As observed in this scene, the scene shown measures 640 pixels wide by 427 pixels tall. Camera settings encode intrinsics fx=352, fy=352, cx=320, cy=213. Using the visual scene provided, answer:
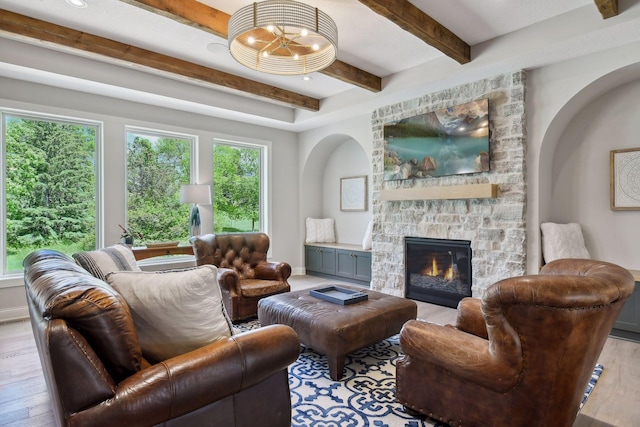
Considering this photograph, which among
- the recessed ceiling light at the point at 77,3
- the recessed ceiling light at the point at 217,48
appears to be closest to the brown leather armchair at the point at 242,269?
the recessed ceiling light at the point at 217,48

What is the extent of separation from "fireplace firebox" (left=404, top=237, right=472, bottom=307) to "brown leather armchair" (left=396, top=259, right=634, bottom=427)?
97.2 inches

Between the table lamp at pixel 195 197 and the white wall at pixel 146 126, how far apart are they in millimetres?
449

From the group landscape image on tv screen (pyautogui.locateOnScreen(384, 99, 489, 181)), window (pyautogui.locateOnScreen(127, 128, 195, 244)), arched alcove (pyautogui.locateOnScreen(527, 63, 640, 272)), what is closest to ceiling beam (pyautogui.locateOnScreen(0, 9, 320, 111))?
window (pyautogui.locateOnScreen(127, 128, 195, 244))

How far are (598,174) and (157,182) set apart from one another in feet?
17.9

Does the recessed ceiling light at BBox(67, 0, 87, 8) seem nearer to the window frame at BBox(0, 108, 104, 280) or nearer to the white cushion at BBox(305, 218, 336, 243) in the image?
the window frame at BBox(0, 108, 104, 280)

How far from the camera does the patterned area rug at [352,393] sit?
2.01 metres

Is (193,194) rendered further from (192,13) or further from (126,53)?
(192,13)

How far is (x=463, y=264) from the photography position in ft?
14.1

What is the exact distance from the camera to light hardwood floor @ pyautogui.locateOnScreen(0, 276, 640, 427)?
2.04 meters

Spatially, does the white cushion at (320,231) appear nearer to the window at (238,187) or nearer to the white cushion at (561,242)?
the window at (238,187)

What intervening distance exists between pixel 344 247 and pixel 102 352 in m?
4.74

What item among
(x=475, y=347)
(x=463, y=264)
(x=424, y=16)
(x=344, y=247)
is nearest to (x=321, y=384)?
(x=475, y=347)

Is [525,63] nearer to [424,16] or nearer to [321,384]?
[424,16]

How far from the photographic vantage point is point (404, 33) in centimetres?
343
